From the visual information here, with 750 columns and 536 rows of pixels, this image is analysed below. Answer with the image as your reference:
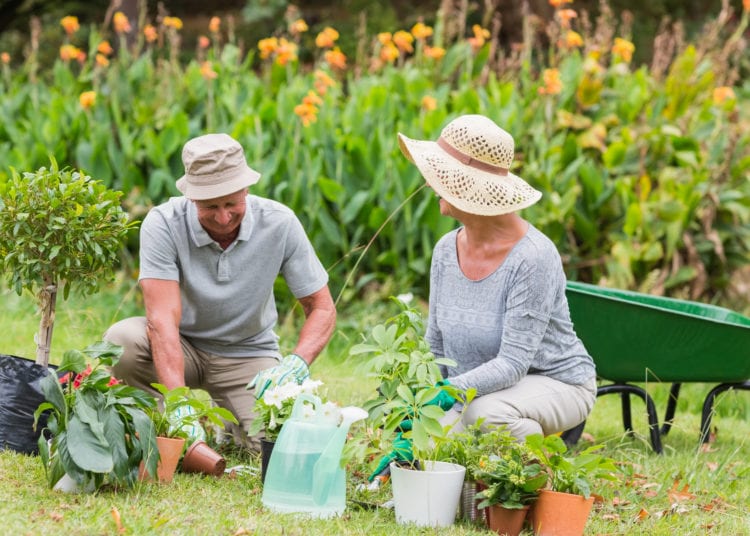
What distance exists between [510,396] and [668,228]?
3181 mm

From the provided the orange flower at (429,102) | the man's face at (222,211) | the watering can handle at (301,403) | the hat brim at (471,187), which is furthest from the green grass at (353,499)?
the orange flower at (429,102)

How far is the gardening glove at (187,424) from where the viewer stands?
3062 mm

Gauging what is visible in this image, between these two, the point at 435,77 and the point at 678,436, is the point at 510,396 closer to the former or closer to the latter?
the point at 678,436

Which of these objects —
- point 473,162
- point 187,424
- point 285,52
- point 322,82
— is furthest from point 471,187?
point 285,52

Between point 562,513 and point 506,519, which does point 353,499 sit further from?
point 562,513

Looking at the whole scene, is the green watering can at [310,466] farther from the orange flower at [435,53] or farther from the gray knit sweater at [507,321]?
the orange flower at [435,53]

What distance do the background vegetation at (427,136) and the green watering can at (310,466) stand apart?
111 inches

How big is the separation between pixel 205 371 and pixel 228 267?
454mm

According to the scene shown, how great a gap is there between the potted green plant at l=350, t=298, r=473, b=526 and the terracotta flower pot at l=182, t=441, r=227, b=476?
56 cm

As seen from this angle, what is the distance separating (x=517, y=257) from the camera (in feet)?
10.5

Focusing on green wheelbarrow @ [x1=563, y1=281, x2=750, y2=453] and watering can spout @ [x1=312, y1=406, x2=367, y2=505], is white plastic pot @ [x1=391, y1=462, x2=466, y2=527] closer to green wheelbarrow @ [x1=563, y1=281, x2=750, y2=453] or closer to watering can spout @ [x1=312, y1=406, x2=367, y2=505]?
watering can spout @ [x1=312, y1=406, x2=367, y2=505]

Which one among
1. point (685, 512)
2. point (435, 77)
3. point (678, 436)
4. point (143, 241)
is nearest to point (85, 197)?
point (143, 241)

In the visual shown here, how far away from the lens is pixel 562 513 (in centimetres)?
280

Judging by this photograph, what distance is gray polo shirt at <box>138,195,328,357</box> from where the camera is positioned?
3461 mm
